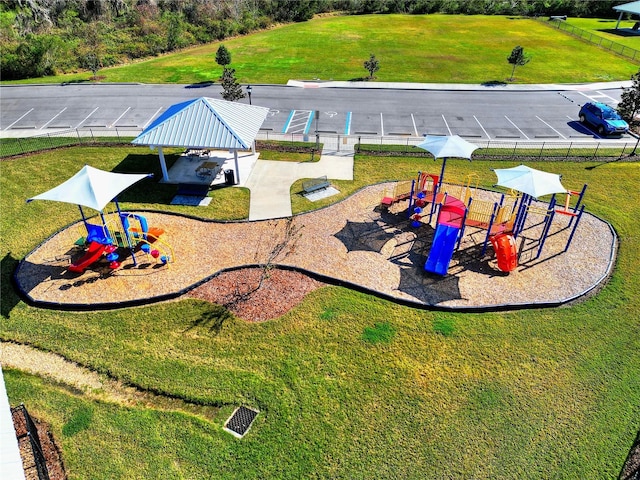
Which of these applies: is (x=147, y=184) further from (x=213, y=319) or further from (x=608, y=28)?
(x=608, y=28)

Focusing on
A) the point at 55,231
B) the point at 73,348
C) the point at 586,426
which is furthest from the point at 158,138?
the point at 586,426

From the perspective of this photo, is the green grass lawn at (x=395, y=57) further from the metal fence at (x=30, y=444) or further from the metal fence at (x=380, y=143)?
the metal fence at (x=30, y=444)

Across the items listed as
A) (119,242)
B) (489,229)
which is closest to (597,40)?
(489,229)

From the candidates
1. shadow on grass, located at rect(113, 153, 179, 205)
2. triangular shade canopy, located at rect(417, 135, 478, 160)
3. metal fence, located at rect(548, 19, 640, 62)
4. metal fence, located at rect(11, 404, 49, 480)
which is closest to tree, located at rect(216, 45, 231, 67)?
shadow on grass, located at rect(113, 153, 179, 205)

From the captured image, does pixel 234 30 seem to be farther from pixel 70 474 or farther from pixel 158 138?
pixel 70 474

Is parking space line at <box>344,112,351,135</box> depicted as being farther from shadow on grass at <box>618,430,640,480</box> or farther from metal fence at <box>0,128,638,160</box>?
shadow on grass at <box>618,430,640,480</box>

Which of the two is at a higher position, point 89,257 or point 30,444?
point 89,257
